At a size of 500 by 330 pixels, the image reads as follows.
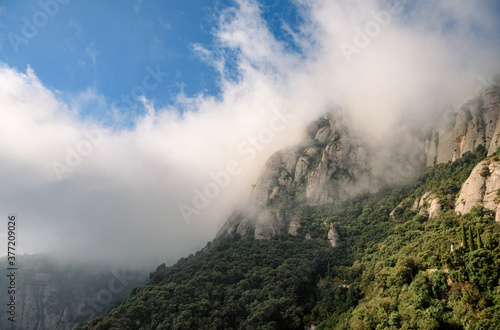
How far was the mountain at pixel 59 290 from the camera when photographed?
148 meters

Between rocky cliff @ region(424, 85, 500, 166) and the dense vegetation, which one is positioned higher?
rocky cliff @ region(424, 85, 500, 166)

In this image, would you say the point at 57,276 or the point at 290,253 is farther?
the point at 57,276

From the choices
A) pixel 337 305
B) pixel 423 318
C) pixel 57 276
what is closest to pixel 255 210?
pixel 337 305

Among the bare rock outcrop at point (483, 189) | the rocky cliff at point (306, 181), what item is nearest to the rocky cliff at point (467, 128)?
the bare rock outcrop at point (483, 189)

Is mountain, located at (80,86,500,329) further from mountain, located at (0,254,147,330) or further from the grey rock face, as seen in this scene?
mountain, located at (0,254,147,330)

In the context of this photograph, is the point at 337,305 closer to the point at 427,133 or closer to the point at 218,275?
the point at 218,275

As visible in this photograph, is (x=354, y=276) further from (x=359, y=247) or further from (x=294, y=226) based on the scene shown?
(x=294, y=226)

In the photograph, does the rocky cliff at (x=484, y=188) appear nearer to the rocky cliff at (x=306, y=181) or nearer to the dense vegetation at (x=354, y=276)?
the dense vegetation at (x=354, y=276)

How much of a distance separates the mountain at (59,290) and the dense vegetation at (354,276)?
6274 centimetres

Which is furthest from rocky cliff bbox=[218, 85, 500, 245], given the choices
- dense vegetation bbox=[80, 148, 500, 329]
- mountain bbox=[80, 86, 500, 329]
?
dense vegetation bbox=[80, 148, 500, 329]

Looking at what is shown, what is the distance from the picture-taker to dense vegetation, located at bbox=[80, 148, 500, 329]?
5091 cm

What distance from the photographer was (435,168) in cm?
11962

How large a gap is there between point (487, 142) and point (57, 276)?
223m

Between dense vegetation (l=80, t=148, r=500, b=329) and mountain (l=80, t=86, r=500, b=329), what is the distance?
0.30 meters
